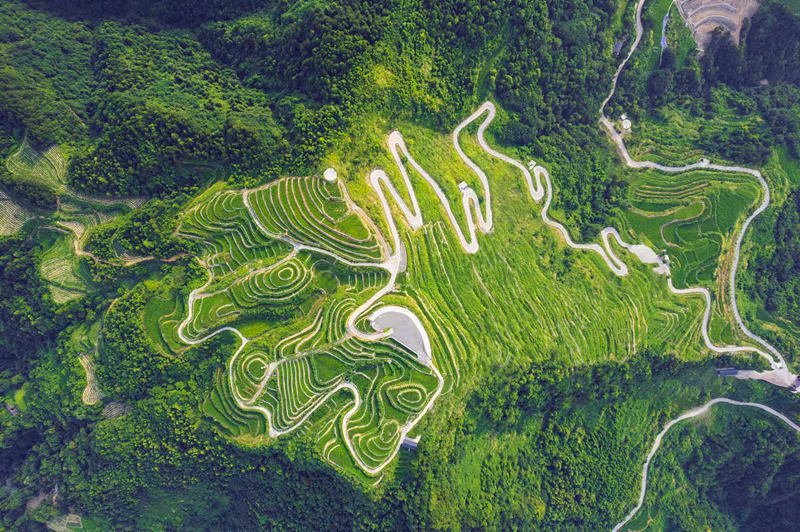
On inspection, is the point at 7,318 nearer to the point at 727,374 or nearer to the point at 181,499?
the point at 181,499

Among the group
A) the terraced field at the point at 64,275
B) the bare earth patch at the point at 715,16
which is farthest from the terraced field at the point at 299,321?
the bare earth patch at the point at 715,16

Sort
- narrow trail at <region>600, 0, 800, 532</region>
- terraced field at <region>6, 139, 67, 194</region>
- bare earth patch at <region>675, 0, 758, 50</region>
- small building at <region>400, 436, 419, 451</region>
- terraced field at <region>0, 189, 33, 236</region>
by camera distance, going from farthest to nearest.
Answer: bare earth patch at <region>675, 0, 758, 50</region>
narrow trail at <region>600, 0, 800, 532</region>
terraced field at <region>0, 189, 33, 236</region>
terraced field at <region>6, 139, 67, 194</region>
small building at <region>400, 436, 419, 451</region>

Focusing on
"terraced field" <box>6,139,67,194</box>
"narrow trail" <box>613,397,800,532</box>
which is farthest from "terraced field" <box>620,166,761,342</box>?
"terraced field" <box>6,139,67,194</box>

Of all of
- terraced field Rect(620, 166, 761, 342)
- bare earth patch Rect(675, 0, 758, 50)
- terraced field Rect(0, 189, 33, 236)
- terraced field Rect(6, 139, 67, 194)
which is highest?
bare earth patch Rect(675, 0, 758, 50)

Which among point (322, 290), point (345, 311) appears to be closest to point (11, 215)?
point (322, 290)

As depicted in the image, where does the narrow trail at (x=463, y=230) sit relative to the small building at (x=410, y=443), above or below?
above

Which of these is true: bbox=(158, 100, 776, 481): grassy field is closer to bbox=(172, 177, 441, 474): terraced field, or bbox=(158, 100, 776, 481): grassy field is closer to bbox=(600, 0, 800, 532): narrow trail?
bbox=(172, 177, 441, 474): terraced field

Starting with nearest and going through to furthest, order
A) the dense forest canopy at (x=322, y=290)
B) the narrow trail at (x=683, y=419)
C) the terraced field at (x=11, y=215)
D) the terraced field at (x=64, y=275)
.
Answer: the dense forest canopy at (x=322, y=290), the terraced field at (x=11, y=215), the terraced field at (x=64, y=275), the narrow trail at (x=683, y=419)

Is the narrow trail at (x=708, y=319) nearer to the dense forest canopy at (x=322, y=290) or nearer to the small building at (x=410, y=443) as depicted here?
the dense forest canopy at (x=322, y=290)
